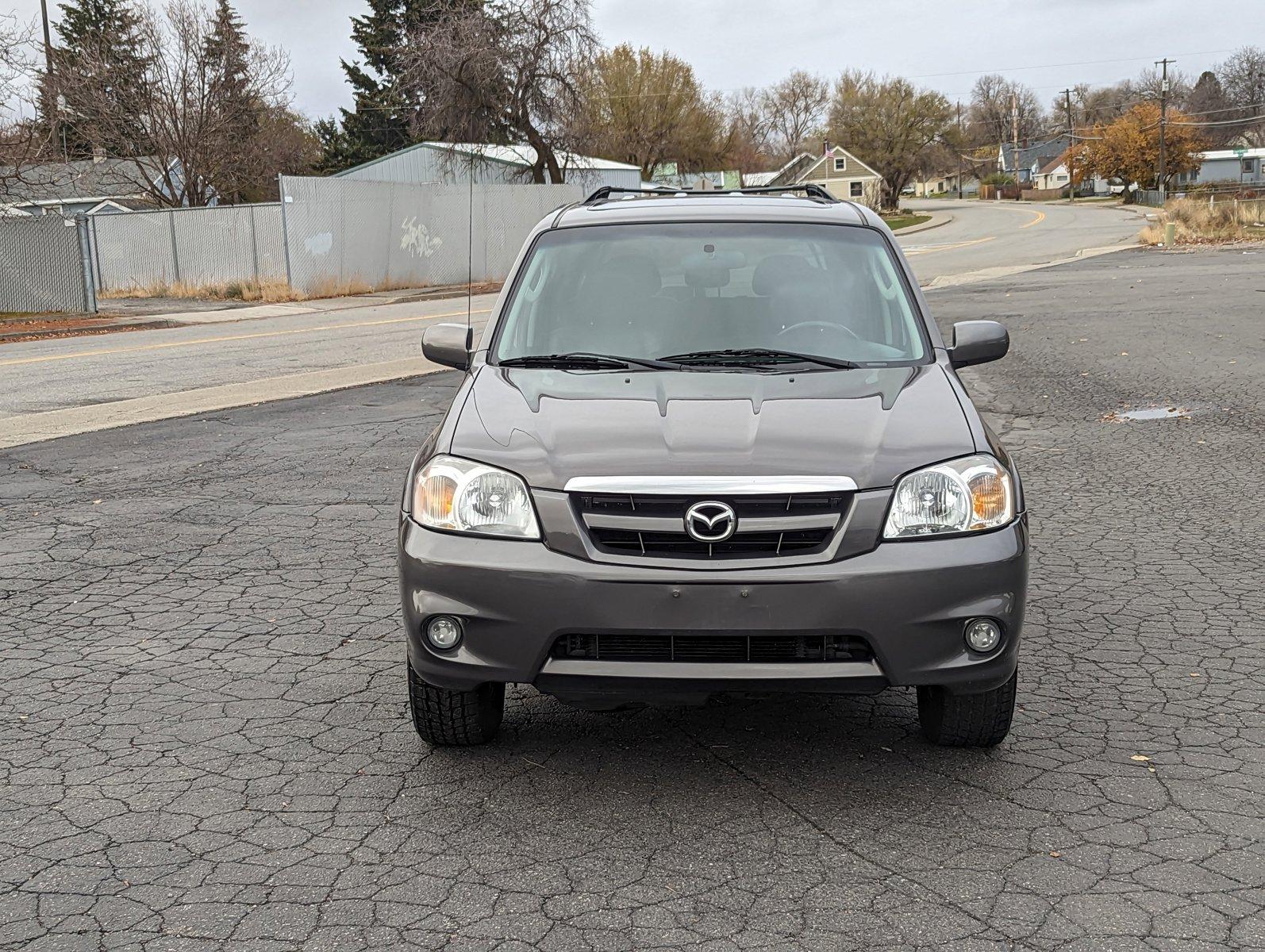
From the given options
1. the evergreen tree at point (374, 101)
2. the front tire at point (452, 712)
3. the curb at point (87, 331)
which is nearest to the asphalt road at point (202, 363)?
the curb at point (87, 331)

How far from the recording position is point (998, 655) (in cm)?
371

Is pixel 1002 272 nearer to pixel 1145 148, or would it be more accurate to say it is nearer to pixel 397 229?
pixel 397 229

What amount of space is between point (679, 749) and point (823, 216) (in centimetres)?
230

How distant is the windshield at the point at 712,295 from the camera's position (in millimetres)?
4766

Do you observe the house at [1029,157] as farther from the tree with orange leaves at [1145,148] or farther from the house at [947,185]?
the tree with orange leaves at [1145,148]

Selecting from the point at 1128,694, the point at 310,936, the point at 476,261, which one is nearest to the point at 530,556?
the point at 310,936

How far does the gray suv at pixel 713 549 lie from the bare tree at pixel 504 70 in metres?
39.6

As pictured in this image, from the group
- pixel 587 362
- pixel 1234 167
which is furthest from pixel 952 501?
pixel 1234 167

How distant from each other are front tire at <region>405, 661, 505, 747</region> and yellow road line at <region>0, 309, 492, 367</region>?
51.2 feet

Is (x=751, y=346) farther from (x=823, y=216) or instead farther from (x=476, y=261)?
(x=476, y=261)

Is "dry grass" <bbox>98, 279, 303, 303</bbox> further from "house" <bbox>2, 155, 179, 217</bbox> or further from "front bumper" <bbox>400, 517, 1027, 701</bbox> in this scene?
"front bumper" <bbox>400, 517, 1027, 701</bbox>

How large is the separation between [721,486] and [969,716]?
43.7 inches

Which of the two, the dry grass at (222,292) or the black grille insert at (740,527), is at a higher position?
the black grille insert at (740,527)

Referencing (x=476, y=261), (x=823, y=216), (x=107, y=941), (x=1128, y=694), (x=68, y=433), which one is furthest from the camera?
(x=476, y=261)
